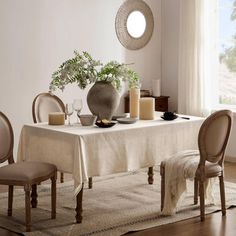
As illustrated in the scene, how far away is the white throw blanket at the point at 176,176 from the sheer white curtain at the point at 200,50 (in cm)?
234

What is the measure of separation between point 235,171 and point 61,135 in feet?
8.57

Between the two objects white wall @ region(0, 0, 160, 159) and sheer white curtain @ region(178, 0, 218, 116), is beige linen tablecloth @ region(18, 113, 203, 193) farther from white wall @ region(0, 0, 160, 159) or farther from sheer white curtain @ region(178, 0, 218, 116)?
sheer white curtain @ region(178, 0, 218, 116)

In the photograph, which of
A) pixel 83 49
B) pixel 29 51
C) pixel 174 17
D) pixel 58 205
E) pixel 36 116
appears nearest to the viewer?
pixel 58 205

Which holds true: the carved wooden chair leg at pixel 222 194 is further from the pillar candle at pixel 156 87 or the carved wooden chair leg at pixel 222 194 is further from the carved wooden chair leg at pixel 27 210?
the pillar candle at pixel 156 87

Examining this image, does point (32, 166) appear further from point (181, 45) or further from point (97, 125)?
point (181, 45)

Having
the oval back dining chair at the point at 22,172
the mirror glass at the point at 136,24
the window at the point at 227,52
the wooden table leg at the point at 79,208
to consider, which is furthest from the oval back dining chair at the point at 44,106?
the window at the point at 227,52

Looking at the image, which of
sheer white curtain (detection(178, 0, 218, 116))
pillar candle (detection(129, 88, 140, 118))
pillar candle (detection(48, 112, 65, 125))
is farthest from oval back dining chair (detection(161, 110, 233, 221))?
sheer white curtain (detection(178, 0, 218, 116))

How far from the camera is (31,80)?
6250mm

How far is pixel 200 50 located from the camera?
6887 mm

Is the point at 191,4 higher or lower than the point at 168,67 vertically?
higher

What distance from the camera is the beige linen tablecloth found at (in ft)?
14.0

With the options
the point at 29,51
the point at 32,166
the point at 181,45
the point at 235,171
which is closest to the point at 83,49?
the point at 29,51

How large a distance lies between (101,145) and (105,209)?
0.71 meters

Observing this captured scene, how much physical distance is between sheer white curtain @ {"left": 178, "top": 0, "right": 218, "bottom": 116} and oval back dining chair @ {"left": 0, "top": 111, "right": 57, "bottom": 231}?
2.84m
